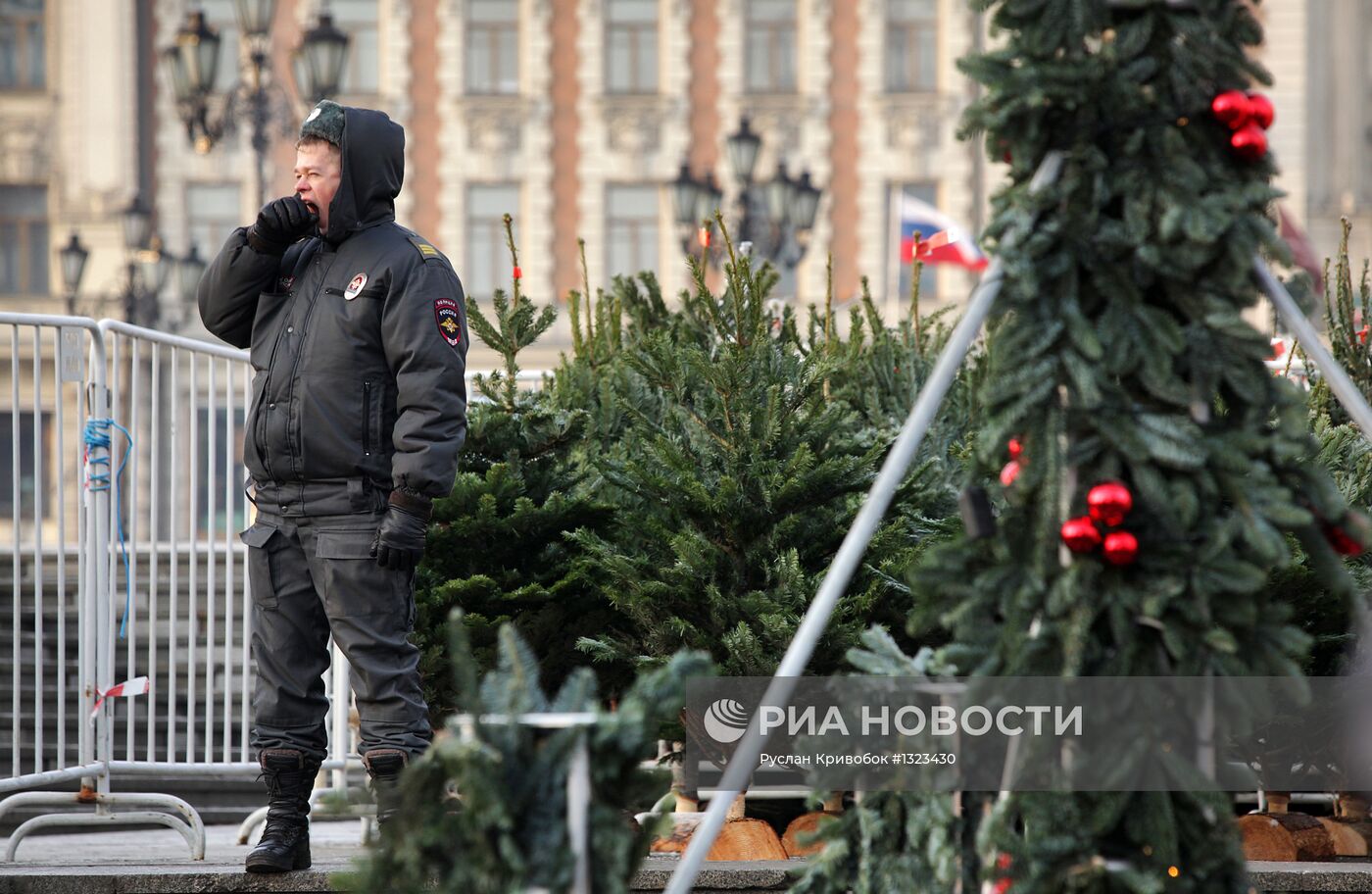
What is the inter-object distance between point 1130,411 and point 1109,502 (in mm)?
174

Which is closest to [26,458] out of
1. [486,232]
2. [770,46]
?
[486,232]

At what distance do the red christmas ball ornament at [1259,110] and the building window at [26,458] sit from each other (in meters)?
3.98

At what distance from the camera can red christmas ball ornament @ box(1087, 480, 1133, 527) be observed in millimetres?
A: 2953

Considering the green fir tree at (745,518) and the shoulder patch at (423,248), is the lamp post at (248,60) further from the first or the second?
the shoulder patch at (423,248)

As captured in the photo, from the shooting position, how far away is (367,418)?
14.6 feet

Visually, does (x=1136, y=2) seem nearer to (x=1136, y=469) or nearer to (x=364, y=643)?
(x=1136, y=469)

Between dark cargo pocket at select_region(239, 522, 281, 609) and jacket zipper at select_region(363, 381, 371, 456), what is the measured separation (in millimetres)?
325

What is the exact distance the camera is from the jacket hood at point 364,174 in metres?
4.58

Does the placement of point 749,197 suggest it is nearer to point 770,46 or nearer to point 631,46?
point 770,46

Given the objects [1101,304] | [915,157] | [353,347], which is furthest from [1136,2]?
[915,157]

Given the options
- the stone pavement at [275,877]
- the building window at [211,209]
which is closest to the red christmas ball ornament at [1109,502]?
the stone pavement at [275,877]

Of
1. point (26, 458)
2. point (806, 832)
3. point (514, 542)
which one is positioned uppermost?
point (26, 458)

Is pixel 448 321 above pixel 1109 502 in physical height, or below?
above

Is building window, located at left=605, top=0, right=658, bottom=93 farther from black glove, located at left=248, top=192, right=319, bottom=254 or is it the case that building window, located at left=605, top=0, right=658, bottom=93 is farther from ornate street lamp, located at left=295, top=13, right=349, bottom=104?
black glove, located at left=248, top=192, right=319, bottom=254
